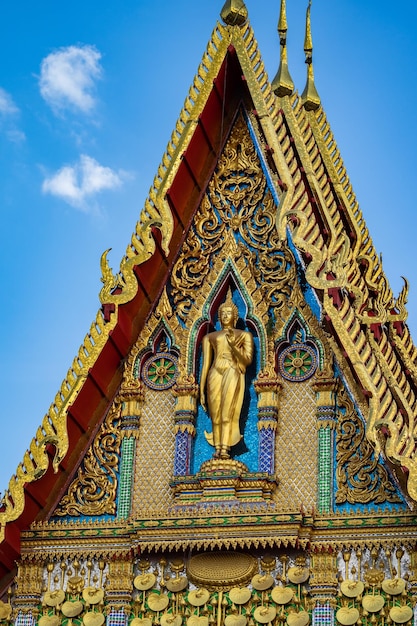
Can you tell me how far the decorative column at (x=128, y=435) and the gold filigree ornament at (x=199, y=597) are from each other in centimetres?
106

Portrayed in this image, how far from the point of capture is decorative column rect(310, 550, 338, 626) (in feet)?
51.3

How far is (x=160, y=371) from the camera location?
17344 mm

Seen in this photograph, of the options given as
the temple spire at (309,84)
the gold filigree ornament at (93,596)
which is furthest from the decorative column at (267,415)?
the temple spire at (309,84)

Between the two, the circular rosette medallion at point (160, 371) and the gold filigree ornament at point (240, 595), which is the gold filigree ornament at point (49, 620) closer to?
the gold filigree ornament at point (240, 595)

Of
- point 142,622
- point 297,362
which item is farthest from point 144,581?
point 297,362

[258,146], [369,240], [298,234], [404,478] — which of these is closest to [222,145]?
[258,146]

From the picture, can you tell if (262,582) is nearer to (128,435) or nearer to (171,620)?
(171,620)

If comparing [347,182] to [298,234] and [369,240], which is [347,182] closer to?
[369,240]

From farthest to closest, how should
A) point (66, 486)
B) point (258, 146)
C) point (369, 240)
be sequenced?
point (369, 240) < point (258, 146) < point (66, 486)

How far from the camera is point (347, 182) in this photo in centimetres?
2136

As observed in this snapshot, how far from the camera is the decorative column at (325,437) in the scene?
53.2ft

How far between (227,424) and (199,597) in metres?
1.68

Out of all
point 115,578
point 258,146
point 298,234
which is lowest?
point 115,578

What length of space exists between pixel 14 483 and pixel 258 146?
169 inches
